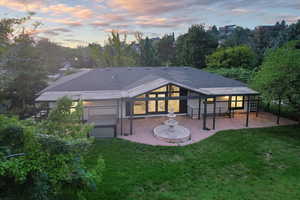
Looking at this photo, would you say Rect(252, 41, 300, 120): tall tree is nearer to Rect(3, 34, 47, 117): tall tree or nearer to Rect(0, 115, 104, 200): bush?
Rect(0, 115, 104, 200): bush

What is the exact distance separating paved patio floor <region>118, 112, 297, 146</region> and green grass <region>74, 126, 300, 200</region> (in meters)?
0.73

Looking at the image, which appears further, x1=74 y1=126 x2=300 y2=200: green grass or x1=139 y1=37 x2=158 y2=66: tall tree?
x1=139 y1=37 x2=158 y2=66: tall tree

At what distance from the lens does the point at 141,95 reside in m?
12.8

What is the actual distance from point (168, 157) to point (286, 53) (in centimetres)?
931

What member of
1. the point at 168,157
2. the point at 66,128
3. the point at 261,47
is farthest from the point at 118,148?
the point at 261,47

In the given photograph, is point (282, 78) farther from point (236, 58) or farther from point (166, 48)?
point (166, 48)

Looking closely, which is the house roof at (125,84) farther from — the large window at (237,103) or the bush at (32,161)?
the bush at (32,161)

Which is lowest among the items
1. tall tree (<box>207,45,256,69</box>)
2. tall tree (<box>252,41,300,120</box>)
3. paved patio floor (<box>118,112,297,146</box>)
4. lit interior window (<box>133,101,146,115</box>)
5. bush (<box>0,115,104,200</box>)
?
paved patio floor (<box>118,112,297,146</box>)

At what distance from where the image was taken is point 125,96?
12.1 meters

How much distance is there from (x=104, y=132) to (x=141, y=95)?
3171 mm

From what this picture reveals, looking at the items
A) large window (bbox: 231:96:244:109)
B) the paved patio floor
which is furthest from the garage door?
large window (bbox: 231:96:244:109)

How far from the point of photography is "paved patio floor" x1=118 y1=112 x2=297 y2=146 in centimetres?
1116

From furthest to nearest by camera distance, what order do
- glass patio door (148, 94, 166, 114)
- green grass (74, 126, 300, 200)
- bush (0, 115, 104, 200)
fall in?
glass patio door (148, 94, 166, 114) < green grass (74, 126, 300, 200) < bush (0, 115, 104, 200)

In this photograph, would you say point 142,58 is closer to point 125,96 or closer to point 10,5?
point 125,96
